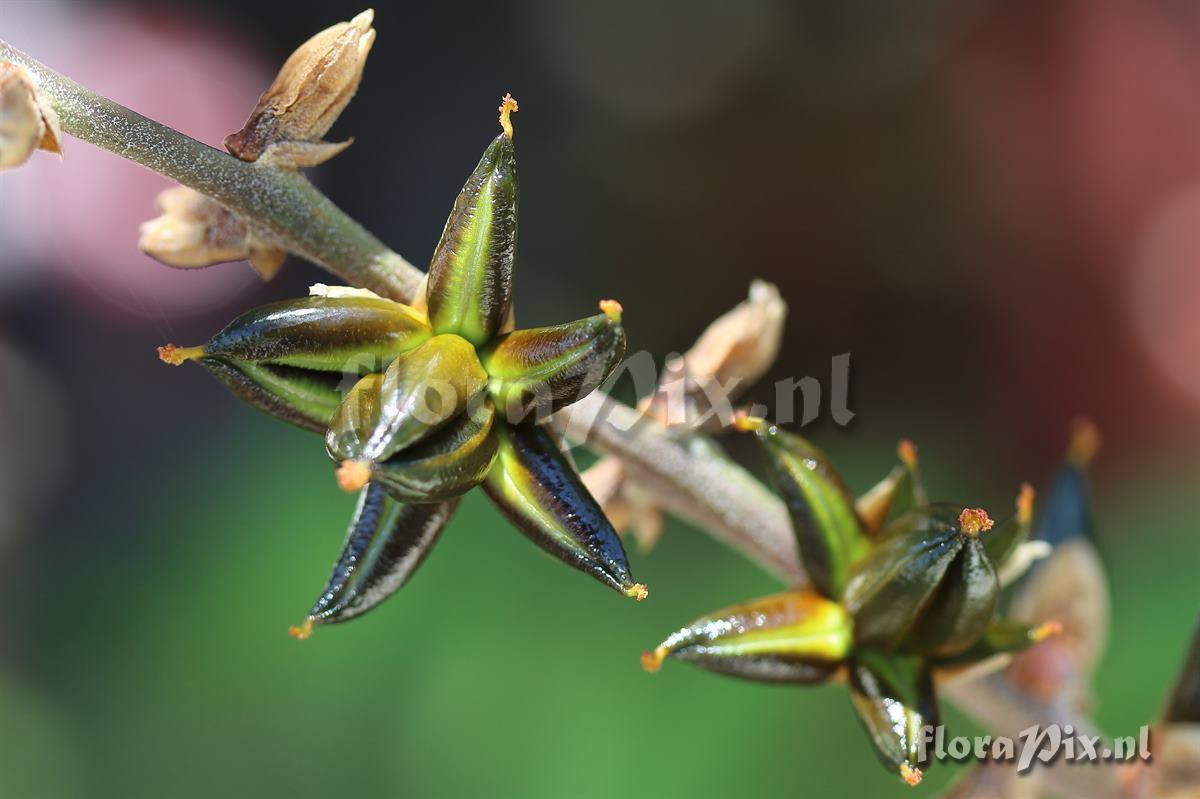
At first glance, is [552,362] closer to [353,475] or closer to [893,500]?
[353,475]

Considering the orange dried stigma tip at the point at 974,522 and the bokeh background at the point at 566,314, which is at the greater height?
the bokeh background at the point at 566,314

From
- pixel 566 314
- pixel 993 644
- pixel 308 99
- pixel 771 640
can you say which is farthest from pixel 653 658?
pixel 566 314

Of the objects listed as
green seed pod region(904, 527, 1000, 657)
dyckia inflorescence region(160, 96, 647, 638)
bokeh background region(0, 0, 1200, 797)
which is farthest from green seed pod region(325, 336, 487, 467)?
bokeh background region(0, 0, 1200, 797)

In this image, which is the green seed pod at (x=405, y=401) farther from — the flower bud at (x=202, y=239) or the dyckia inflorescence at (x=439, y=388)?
the flower bud at (x=202, y=239)

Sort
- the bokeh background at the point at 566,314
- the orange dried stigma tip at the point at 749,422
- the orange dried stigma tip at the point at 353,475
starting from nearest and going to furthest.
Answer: the orange dried stigma tip at the point at 353,475 → the orange dried stigma tip at the point at 749,422 → the bokeh background at the point at 566,314

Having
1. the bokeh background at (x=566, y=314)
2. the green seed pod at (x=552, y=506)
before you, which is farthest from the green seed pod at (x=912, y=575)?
the bokeh background at (x=566, y=314)

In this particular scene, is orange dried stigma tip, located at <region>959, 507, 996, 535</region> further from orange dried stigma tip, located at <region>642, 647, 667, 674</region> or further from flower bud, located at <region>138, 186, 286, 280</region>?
flower bud, located at <region>138, 186, 286, 280</region>
